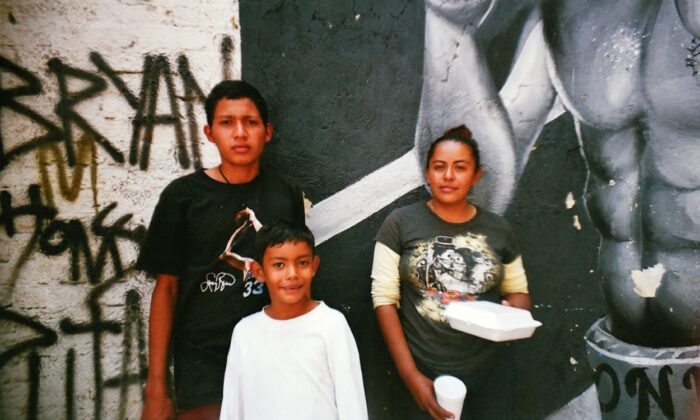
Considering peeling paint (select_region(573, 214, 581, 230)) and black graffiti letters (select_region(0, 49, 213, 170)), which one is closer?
black graffiti letters (select_region(0, 49, 213, 170))

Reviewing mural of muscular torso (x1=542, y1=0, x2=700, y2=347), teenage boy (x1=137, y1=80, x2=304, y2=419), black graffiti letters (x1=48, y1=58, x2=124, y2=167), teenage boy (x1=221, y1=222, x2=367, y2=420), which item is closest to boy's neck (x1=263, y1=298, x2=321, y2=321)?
teenage boy (x1=221, y1=222, x2=367, y2=420)

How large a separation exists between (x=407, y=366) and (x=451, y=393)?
0.22 meters

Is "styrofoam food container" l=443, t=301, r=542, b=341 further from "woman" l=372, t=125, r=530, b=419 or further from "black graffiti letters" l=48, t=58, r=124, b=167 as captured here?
"black graffiti letters" l=48, t=58, r=124, b=167

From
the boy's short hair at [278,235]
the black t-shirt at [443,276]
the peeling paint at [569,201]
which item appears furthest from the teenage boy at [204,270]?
the peeling paint at [569,201]

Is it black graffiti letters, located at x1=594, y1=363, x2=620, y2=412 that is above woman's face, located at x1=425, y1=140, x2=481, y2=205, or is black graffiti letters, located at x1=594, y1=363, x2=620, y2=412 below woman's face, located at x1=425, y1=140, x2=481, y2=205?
below

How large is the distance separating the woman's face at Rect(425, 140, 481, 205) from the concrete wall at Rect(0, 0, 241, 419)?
128 centimetres

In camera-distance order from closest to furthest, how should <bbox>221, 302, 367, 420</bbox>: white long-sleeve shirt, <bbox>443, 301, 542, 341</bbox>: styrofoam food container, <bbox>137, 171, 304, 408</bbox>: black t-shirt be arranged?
<bbox>221, 302, 367, 420</bbox>: white long-sleeve shirt < <bbox>443, 301, 542, 341</bbox>: styrofoam food container < <bbox>137, 171, 304, 408</bbox>: black t-shirt

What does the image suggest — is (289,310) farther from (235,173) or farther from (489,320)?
(489,320)

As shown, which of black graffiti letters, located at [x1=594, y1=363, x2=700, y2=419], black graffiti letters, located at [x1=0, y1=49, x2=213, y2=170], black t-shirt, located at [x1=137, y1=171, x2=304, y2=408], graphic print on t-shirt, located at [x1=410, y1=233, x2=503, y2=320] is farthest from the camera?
black graffiti letters, located at [x1=594, y1=363, x2=700, y2=419]

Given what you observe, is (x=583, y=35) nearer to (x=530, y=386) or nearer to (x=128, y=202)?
(x=530, y=386)

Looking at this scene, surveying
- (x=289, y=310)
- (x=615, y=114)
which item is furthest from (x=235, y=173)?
(x=615, y=114)

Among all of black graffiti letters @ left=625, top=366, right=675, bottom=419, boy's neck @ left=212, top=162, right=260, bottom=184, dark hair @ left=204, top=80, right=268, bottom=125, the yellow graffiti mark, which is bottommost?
black graffiti letters @ left=625, top=366, right=675, bottom=419

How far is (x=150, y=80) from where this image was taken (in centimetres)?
246

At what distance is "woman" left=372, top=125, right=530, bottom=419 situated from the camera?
6.63ft
